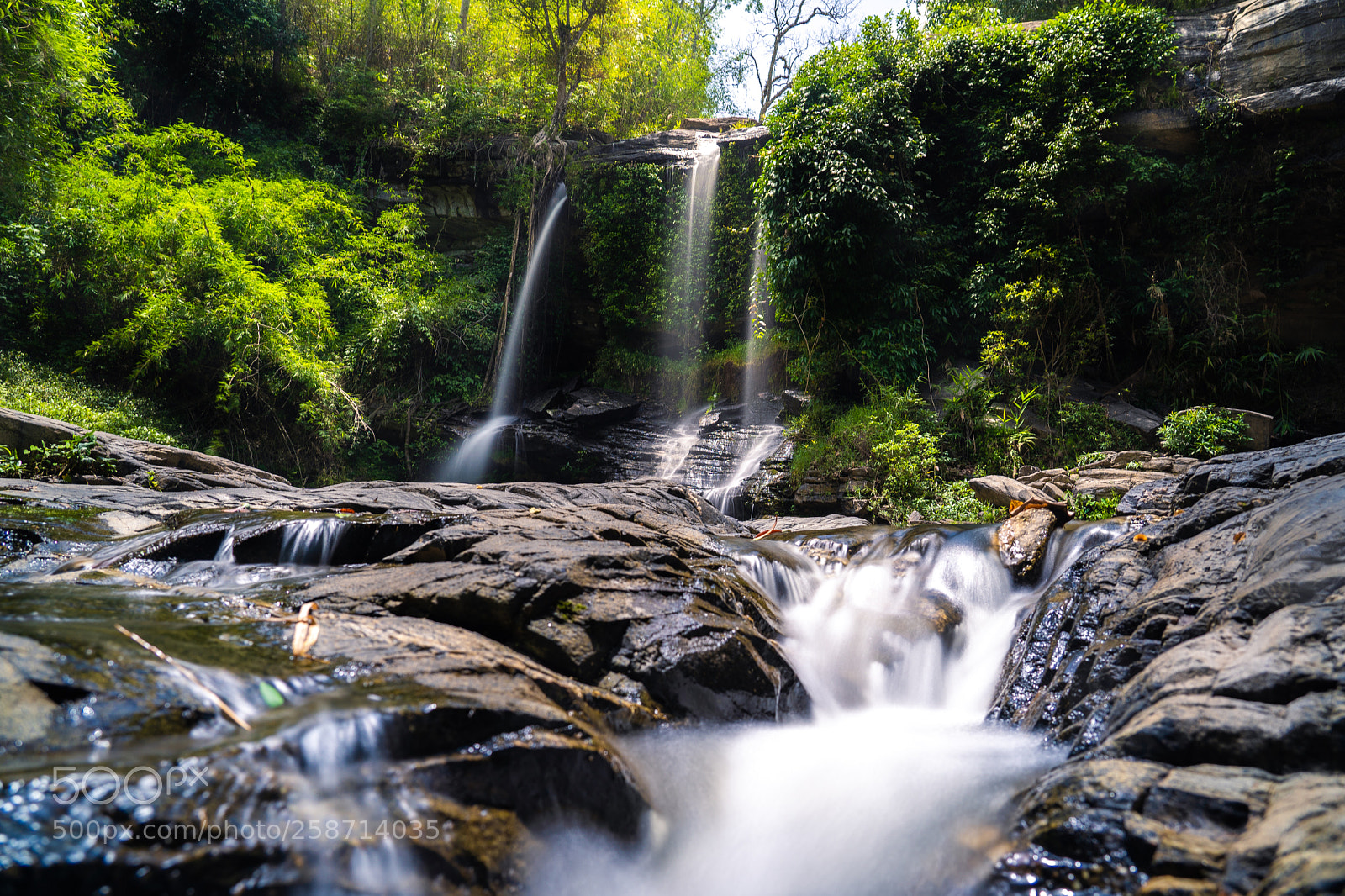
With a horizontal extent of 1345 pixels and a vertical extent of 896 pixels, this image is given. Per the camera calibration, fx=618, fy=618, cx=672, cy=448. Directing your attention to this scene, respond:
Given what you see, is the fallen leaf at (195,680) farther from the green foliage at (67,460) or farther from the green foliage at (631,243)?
the green foliage at (631,243)

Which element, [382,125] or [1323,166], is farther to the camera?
[382,125]

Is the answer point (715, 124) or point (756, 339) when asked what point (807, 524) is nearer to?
point (756, 339)

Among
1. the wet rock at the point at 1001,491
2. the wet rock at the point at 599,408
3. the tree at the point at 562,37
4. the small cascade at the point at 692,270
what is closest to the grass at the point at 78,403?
the wet rock at the point at 599,408

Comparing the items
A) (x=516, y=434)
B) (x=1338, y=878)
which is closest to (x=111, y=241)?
(x=516, y=434)

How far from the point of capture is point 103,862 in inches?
59.3

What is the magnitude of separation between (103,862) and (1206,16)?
1743cm

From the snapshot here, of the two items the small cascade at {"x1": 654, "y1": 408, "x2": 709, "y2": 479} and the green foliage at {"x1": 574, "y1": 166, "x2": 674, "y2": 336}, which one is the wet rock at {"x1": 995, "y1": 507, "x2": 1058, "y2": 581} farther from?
the green foliage at {"x1": 574, "y1": 166, "x2": 674, "y2": 336}

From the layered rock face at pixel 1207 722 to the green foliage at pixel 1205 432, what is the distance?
5.63m

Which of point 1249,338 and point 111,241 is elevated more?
point 111,241

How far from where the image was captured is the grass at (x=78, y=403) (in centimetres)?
934

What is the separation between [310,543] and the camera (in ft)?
16.0

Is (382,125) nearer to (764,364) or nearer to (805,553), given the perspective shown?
(764,364)

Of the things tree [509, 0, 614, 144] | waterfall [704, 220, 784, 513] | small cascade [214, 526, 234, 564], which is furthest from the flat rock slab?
tree [509, 0, 614, 144]

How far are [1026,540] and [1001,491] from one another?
2.46m
